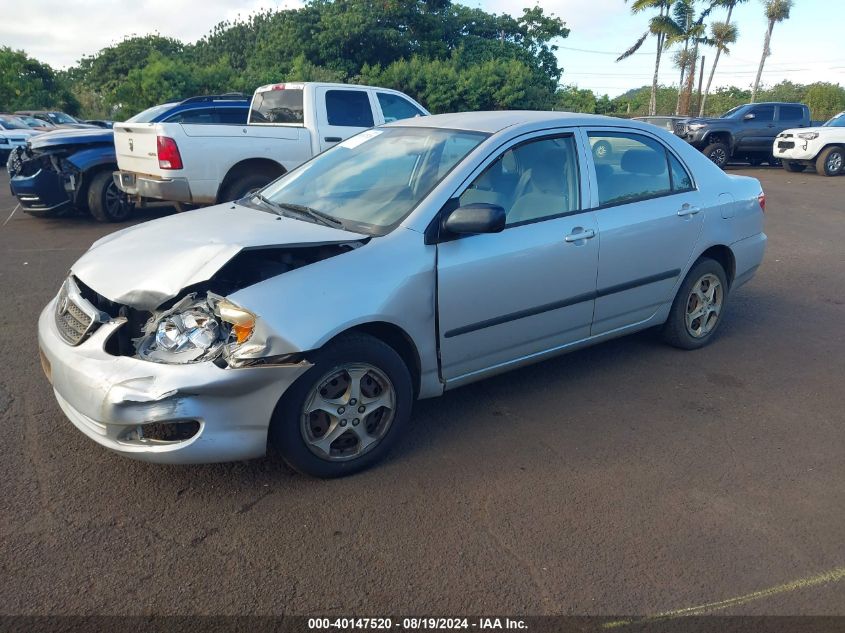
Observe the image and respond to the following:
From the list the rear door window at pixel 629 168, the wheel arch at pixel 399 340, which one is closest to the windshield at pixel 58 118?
the rear door window at pixel 629 168

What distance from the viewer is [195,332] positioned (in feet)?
10.2

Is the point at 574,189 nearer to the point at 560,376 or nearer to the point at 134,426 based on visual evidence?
the point at 560,376

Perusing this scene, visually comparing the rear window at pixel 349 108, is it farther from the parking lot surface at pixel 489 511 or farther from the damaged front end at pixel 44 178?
the parking lot surface at pixel 489 511

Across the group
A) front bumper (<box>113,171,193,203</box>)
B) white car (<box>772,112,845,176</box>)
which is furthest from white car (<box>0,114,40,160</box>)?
white car (<box>772,112,845,176</box>)

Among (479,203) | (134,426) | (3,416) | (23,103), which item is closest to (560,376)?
(479,203)

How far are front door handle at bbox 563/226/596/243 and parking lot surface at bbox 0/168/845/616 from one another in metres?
0.98

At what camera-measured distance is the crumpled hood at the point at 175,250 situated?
10.7ft

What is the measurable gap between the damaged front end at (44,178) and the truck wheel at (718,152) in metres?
15.4

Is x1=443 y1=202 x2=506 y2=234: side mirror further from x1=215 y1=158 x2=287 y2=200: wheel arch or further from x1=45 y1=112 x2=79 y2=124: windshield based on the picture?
x1=45 y1=112 x2=79 y2=124: windshield

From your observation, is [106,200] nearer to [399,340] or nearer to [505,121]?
[505,121]

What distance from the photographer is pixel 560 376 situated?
15.3 feet

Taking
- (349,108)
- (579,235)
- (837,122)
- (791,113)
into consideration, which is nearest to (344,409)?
(579,235)

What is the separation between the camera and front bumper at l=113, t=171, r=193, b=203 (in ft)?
28.2

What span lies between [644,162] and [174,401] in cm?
338
